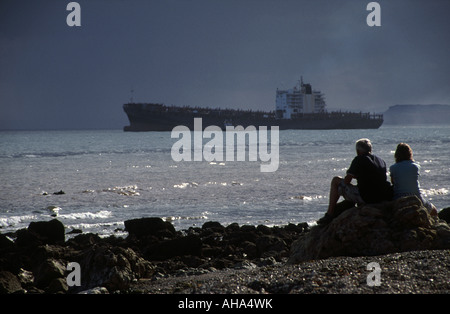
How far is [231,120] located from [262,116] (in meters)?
6.77

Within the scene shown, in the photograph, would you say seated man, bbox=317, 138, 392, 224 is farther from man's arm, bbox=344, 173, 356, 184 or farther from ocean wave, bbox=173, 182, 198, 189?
ocean wave, bbox=173, 182, 198, 189

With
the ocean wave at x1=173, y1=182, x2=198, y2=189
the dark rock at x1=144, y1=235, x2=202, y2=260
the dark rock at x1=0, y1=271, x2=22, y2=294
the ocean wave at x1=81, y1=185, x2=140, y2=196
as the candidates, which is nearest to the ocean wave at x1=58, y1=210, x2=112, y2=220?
the ocean wave at x1=81, y1=185, x2=140, y2=196

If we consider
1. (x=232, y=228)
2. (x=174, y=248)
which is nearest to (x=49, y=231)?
(x=174, y=248)

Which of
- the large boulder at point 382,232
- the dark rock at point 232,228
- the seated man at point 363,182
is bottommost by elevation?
the dark rock at point 232,228

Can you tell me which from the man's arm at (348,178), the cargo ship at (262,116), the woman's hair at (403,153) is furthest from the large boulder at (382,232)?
the cargo ship at (262,116)

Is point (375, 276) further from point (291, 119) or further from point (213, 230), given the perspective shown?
point (291, 119)

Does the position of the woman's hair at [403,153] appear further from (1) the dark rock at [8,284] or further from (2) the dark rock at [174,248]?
(1) the dark rock at [8,284]

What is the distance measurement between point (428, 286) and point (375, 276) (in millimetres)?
397

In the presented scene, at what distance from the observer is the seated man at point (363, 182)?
5.67 m

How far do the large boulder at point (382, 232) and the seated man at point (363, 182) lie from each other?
158 millimetres

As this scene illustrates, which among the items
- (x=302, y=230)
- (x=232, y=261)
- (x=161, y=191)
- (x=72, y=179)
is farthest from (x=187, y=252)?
(x=72, y=179)

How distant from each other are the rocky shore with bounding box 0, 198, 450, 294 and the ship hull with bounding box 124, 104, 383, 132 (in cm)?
10291

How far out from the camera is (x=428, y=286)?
3994mm
